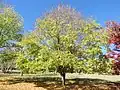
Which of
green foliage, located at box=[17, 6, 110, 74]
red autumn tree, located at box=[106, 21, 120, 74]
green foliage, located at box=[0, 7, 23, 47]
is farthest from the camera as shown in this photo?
green foliage, located at box=[0, 7, 23, 47]

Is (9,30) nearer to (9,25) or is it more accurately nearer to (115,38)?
(9,25)

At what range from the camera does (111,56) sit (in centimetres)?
1546

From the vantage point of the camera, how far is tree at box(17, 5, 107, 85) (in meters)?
23.0

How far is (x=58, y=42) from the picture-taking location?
2467 cm

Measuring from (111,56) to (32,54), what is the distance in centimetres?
1094

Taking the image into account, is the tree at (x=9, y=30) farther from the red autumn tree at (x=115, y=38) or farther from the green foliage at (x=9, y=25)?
the red autumn tree at (x=115, y=38)

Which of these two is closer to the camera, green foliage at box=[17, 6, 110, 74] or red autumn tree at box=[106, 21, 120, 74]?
red autumn tree at box=[106, 21, 120, 74]

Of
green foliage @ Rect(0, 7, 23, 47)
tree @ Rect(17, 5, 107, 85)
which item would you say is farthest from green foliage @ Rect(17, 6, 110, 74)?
green foliage @ Rect(0, 7, 23, 47)

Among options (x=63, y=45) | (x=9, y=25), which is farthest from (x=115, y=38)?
(x=9, y=25)

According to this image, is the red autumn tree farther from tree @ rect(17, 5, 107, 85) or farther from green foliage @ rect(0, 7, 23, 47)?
green foliage @ rect(0, 7, 23, 47)

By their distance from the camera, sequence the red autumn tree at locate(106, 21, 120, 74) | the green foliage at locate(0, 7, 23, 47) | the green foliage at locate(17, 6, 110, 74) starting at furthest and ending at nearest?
1. the green foliage at locate(0, 7, 23, 47)
2. the green foliage at locate(17, 6, 110, 74)
3. the red autumn tree at locate(106, 21, 120, 74)

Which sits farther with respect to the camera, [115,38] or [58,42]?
[58,42]

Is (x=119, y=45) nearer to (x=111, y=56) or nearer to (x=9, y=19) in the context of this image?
(x=111, y=56)

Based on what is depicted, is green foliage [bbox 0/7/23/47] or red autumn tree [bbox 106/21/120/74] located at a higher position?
green foliage [bbox 0/7/23/47]
